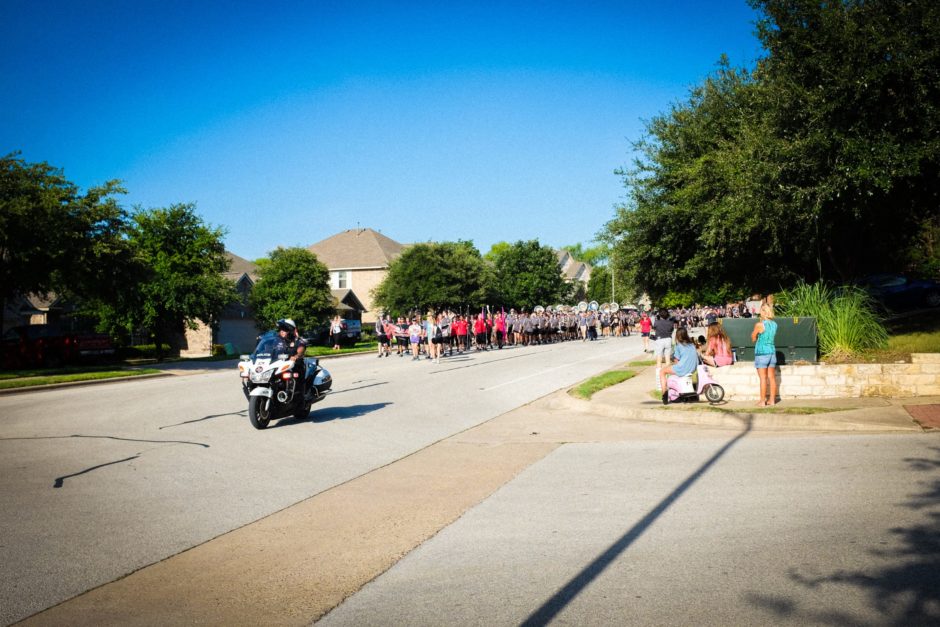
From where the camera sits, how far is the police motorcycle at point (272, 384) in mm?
10961

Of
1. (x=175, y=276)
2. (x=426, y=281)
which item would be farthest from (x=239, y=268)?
(x=175, y=276)

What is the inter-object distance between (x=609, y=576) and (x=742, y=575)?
811mm

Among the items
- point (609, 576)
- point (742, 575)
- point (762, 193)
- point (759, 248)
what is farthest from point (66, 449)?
point (759, 248)

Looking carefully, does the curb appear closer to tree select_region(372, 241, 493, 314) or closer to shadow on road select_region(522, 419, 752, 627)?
shadow on road select_region(522, 419, 752, 627)

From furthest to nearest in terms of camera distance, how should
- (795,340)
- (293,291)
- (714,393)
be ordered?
(293,291), (795,340), (714,393)

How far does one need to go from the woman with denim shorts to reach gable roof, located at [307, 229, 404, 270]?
5290 cm

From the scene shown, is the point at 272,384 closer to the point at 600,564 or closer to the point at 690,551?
the point at 600,564

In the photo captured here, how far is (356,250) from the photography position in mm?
67312

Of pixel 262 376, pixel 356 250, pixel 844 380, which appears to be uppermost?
pixel 356 250

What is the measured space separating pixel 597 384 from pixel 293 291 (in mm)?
31592

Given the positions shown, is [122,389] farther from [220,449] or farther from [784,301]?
[784,301]

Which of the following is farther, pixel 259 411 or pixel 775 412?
pixel 259 411

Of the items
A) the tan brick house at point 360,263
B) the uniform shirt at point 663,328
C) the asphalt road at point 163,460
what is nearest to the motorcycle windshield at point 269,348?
the asphalt road at point 163,460

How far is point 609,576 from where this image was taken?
448 centimetres
